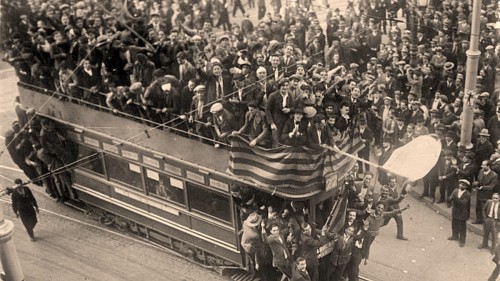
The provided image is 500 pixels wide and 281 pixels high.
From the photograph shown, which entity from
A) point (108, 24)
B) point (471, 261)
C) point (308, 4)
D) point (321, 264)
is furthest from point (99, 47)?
point (308, 4)

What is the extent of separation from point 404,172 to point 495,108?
5067 millimetres

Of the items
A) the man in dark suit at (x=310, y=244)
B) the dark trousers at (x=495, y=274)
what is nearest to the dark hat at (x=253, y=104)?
the man in dark suit at (x=310, y=244)

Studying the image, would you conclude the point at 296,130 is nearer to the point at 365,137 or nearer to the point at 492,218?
the point at 365,137

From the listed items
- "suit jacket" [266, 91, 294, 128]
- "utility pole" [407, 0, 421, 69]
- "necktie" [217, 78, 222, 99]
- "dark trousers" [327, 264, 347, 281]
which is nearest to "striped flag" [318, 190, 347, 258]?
"dark trousers" [327, 264, 347, 281]

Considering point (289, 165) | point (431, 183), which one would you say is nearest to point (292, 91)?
point (289, 165)

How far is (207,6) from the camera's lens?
26.0 m

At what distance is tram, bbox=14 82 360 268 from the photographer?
40.8 feet

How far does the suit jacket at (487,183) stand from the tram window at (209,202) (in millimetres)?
4936

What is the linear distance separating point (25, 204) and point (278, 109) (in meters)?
6.33

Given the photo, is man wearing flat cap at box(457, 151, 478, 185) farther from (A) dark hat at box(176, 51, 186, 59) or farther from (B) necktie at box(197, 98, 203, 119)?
(A) dark hat at box(176, 51, 186, 59)

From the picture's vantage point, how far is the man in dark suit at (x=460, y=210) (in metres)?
13.2

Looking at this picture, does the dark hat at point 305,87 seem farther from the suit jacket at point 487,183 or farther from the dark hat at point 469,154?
the suit jacket at point 487,183

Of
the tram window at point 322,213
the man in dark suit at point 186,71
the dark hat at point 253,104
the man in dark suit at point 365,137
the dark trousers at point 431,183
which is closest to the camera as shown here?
the dark hat at point 253,104

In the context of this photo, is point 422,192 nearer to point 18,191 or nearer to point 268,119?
point 268,119
